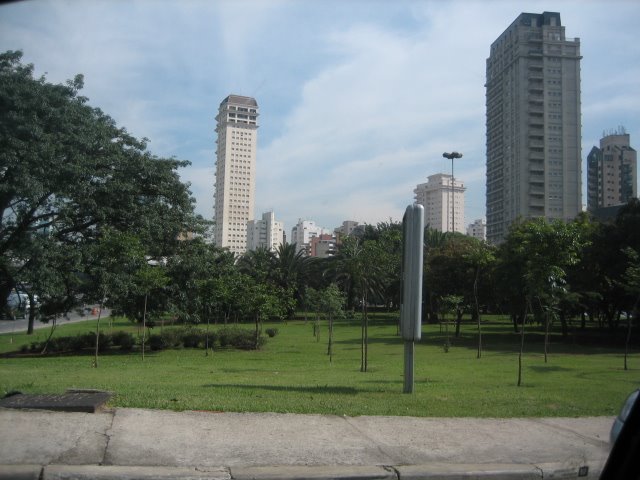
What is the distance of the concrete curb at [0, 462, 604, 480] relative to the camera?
18.2 ft

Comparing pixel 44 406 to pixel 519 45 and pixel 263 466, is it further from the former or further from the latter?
pixel 519 45

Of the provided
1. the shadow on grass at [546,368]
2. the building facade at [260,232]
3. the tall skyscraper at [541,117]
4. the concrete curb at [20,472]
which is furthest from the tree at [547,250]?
the building facade at [260,232]

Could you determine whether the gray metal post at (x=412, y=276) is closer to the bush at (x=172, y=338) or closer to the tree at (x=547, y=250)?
the tree at (x=547, y=250)

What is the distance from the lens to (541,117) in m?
103

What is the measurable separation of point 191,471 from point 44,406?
3198mm

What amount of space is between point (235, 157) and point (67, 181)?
330 feet

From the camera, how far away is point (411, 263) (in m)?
11.3

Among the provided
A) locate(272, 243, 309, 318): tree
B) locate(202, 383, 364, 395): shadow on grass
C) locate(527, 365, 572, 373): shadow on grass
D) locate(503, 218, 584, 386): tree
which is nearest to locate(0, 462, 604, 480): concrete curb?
locate(202, 383, 364, 395): shadow on grass

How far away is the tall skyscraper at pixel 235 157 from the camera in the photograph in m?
118

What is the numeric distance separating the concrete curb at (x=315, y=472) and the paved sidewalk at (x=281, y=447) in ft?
0.04

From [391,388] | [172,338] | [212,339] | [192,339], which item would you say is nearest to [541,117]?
[212,339]

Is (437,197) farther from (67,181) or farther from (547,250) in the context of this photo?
(547,250)

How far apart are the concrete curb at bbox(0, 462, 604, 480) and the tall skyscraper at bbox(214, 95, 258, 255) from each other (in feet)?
352

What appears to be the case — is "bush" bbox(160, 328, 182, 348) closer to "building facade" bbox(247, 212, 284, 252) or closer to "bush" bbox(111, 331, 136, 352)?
"bush" bbox(111, 331, 136, 352)
